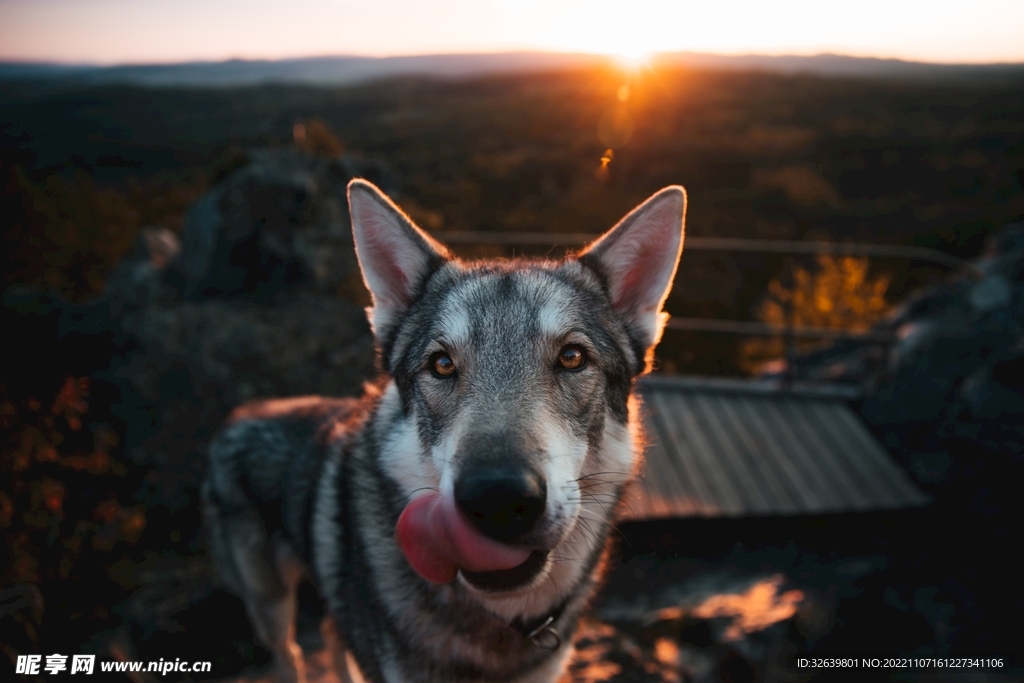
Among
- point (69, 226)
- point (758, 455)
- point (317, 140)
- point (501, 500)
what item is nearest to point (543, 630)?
point (501, 500)

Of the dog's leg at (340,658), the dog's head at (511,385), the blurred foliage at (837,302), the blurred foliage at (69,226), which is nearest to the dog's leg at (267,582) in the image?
the dog's leg at (340,658)

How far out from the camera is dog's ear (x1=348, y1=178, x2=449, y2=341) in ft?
8.80

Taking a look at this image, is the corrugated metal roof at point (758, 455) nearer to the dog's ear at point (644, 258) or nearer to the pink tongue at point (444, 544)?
the dog's ear at point (644, 258)

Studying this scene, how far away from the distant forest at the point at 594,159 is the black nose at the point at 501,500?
3.29 meters

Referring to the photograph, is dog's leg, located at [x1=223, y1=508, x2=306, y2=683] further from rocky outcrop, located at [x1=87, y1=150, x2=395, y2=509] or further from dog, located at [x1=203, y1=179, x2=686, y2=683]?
rocky outcrop, located at [x1=87, y1=150, x2=395, y2=509]

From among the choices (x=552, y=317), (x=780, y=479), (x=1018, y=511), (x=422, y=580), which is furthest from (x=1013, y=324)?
(x=422, y=580)

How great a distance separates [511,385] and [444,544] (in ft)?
2.26

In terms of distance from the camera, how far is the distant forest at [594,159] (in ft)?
40.9

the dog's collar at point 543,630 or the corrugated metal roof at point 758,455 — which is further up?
the dog's collar at point 543,630

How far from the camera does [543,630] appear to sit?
2.68 meters

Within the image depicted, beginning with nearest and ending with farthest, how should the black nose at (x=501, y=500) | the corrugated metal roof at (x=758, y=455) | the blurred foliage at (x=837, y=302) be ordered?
the black nose at (x=501, y=500), the corrugated metal roof at (x=758, y=455), the blurred foliage at (x=837, y=302)

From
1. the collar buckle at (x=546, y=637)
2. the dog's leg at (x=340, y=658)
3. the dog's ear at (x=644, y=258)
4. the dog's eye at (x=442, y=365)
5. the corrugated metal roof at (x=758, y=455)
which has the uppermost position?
the dog's ear at (x=644, y=258)

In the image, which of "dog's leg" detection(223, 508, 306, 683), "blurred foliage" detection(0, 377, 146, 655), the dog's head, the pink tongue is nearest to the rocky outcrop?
"blurred foliage" detection(0, 377, 146, 655)

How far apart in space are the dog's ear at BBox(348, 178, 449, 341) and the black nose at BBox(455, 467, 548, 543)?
140 centimetres
